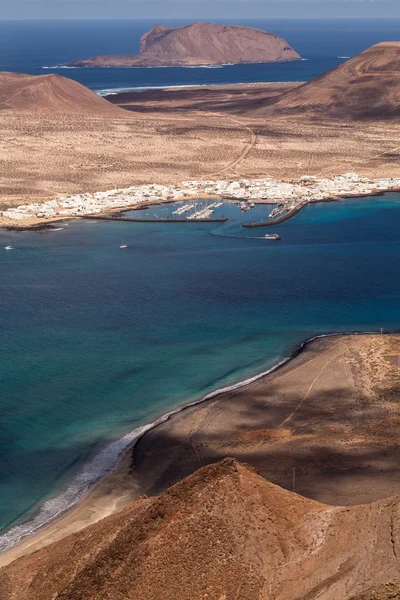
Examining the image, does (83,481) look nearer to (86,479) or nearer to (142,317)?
(86,479)

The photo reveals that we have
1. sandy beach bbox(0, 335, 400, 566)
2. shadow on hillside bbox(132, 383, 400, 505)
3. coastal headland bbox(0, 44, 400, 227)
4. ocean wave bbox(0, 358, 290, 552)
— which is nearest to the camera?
ocean wave bbox(0, 358, 290, 552)

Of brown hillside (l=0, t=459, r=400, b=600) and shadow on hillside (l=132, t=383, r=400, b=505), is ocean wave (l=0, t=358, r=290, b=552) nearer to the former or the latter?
shadow on hillside (l=132, t=383, r=400, b=505)

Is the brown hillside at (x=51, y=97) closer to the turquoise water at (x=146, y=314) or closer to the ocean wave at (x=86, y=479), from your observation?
the turquoise water at (x=146, y=314)

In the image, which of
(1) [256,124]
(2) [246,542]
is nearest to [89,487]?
(2) [246,542]

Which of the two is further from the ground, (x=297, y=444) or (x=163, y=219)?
(x=163, y=219)

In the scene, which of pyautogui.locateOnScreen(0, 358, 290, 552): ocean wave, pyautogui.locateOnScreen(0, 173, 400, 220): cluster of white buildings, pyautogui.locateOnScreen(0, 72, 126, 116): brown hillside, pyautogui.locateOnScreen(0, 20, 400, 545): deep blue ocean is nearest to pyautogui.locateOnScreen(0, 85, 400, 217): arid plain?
pyautogui.locateOnScreen(0, 72, 126, 116): brown hillside

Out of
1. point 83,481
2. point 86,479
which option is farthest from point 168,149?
point 83,481

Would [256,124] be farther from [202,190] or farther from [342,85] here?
[202,190]

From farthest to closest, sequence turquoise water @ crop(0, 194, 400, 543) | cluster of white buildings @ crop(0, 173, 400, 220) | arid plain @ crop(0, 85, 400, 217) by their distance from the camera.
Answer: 1. arid plain @ crop(0, 85, 400, 217)
2. cluster of white buildings @ crop(0, 173, 400, 220)
3. turquoise water @ crop(0, 194, 400, 543)
